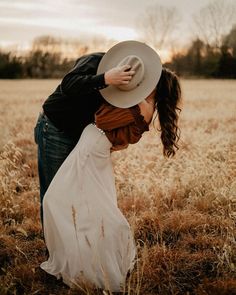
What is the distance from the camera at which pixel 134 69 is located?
10.1 feet

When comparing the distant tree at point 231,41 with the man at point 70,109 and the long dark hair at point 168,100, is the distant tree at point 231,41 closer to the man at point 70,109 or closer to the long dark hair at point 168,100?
the long dark hair at point 168,100

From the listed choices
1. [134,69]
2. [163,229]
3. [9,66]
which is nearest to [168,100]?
[134,69]

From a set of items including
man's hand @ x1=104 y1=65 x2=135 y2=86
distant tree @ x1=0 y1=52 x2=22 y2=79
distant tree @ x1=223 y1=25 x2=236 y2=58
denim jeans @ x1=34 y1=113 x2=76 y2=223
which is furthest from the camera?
distant tree @ x1=0 y1=52 x2=22 y2=79

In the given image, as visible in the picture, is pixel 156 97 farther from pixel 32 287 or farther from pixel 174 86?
pixel 32 287

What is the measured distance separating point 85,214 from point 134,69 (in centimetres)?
110

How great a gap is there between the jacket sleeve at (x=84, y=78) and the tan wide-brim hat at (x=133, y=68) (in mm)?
93

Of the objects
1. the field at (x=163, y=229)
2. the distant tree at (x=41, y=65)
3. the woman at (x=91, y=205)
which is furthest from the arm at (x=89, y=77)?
the distant tree at (x=41, y=65)

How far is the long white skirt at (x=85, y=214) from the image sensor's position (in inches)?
129

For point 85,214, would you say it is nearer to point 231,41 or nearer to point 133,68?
point 133,68

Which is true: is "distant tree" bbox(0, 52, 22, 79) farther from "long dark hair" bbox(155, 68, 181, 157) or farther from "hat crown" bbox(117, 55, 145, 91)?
"hat crown" bbox(117, 55, 145, 91)

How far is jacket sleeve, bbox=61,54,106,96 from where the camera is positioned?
305 centimetres

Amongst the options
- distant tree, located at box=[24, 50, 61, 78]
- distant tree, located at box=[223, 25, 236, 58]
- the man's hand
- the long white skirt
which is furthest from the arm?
distant tree, located at box=[24, 50, 61, 78]

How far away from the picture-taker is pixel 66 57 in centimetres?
5781

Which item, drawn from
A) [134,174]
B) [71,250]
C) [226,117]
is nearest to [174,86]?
[71,250]
